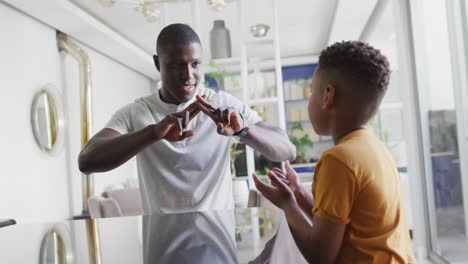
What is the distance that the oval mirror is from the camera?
537 cm

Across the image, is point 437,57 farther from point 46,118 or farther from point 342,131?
point 46,118

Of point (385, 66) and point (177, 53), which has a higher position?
point (177, 53)

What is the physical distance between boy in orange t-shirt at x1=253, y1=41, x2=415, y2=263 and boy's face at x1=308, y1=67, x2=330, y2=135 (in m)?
0.04

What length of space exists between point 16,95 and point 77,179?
1.68 metres

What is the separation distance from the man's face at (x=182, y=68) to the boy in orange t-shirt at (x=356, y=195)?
2.48 ft

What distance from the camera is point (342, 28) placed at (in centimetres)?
733

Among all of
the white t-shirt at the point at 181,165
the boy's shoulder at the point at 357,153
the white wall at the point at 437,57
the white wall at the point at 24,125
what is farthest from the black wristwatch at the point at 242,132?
the white wall at the point at 24,125

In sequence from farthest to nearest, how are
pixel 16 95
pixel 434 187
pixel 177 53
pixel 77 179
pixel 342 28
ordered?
pixel 342 28, pixel 77 179, pixel 16 95, pixel 434 187, pixel 177 53

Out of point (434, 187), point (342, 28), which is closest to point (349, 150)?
point (434, 187)

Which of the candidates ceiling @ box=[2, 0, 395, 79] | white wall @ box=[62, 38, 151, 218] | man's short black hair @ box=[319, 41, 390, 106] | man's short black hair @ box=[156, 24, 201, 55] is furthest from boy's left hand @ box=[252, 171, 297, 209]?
white wall @ box=[62, 38, 151, 218]

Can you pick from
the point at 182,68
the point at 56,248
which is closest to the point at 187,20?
the point at 182,68

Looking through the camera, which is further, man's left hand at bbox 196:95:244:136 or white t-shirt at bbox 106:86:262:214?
white t-shirt at bbox 106:86:262:214

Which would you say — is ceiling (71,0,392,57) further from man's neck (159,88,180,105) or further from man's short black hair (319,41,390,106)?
man's short black hair (319,41,390,106)

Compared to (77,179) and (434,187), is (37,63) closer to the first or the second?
(77,179)
